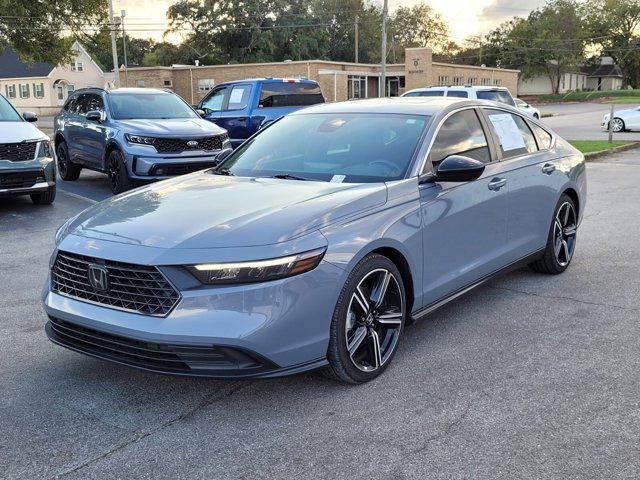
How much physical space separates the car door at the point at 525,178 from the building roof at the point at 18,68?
69.2 meters

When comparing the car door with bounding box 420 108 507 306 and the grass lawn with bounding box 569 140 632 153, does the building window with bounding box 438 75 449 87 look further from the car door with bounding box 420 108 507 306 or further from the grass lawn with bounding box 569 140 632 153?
the car door with bounding box 420 108 507 306

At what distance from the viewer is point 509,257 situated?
17.5 feet

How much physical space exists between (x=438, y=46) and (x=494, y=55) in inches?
399

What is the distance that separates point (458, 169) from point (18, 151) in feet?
24.6

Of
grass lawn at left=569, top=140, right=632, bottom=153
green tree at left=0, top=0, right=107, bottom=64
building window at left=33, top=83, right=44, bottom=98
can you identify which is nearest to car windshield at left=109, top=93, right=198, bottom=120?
grass lawn at left=569, top=140, right=632, bottom=153

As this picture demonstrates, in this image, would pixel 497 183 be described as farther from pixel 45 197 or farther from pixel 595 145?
pixel 595 145

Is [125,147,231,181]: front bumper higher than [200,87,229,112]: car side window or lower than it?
lower

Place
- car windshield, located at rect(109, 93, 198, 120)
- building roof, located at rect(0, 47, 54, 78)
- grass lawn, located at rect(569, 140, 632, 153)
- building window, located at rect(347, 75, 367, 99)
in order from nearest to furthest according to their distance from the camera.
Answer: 1. car windshield, located at rect(109, 93, 198, 120)
2. grass lawn, located at rect(569, 140, 632, 153)
3. building window, located at rect(347, 75, 367, 99)
4. building roof, located at rect(0, 47, 54, 78)

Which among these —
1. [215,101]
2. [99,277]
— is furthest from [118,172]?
[99,277]

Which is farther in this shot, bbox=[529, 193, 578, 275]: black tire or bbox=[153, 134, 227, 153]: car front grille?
bbox=[153, 134, 227, 153]: car front grille

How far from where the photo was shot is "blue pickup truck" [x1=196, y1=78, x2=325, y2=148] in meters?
15.0

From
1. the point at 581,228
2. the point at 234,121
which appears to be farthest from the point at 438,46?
the point at 581,228

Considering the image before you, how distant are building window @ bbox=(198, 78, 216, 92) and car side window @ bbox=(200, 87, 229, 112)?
1294 inches

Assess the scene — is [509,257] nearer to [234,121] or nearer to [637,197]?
[637,197]
